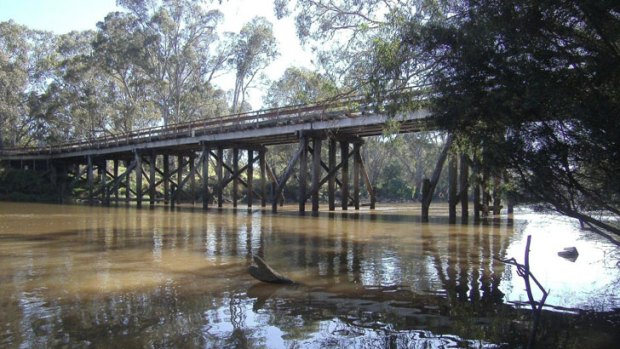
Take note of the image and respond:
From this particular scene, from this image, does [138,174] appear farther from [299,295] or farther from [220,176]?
[299,295]

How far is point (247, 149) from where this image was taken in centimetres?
2920

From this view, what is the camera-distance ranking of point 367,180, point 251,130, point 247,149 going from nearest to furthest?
point 367,180
point 251,130
point 247,149

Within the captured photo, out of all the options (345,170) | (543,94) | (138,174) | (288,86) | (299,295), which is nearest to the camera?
(543,94)

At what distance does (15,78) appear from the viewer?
42906 mm

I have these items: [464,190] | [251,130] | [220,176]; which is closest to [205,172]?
[220,176]

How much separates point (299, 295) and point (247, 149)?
2316 cm

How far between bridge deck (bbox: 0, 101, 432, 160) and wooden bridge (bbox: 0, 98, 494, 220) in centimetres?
4

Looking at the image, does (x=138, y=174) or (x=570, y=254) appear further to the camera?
(x=138, y=174)

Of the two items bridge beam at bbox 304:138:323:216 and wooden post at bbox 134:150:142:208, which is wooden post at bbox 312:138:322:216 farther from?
wooden post at bbox 134:150:142:208

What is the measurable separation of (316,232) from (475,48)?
31.0 feet

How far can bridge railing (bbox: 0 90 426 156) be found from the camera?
2042 cm

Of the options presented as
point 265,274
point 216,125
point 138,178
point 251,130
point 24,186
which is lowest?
point 265,274

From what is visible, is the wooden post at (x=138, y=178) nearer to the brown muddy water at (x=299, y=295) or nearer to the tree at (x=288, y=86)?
the tree at (x=288, y=86)

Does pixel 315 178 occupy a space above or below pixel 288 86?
below
